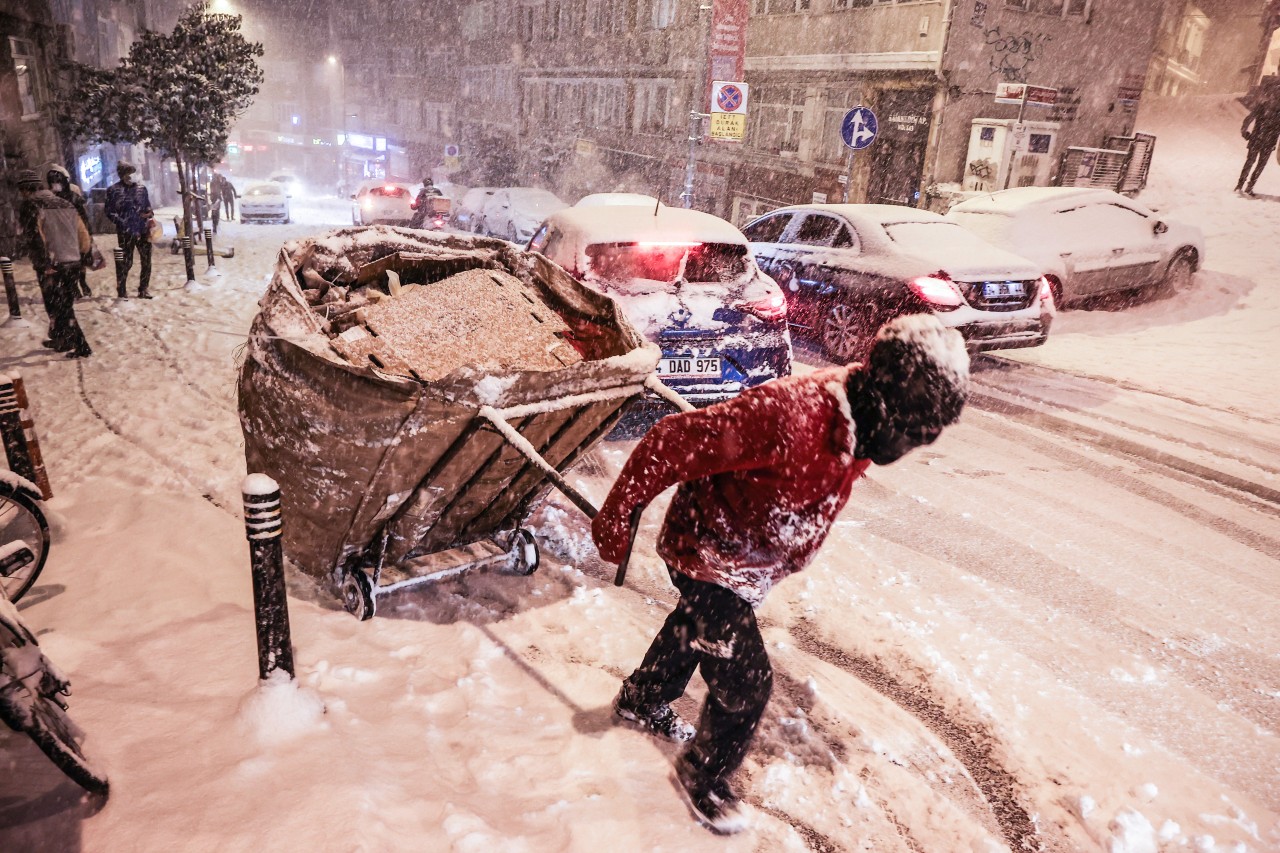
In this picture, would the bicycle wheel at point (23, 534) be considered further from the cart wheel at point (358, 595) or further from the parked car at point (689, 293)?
the parked car at point (689, 293)

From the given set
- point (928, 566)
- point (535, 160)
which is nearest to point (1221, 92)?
point (535, 160)

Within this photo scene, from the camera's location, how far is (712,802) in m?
2.77

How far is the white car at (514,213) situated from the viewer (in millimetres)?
18906

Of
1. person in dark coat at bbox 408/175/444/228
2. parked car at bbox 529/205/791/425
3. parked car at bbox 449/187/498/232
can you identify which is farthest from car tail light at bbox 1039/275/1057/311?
person in dark coat at bbox 408/175/444/228

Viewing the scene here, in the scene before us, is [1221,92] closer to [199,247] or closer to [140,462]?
[199,247]

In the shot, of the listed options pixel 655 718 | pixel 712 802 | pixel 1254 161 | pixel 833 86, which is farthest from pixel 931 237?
pixel 833 86

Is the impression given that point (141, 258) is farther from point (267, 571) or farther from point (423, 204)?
point (423, 204)

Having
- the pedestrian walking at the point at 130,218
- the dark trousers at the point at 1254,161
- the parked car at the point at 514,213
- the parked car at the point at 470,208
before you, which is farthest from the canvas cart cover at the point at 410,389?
the dark trousers at the point at 1254,161

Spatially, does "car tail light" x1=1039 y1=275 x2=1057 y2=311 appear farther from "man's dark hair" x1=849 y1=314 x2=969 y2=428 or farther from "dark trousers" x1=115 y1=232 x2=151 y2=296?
"dark trousers" x1=115 y1=232 x2=151 y2=296

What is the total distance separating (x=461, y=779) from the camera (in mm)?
2795

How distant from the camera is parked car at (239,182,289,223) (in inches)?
1094

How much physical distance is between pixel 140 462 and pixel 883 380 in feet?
17.4

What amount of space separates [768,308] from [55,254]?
7.72 meters

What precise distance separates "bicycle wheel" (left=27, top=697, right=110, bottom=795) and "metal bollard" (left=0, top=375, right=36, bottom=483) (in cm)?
269
